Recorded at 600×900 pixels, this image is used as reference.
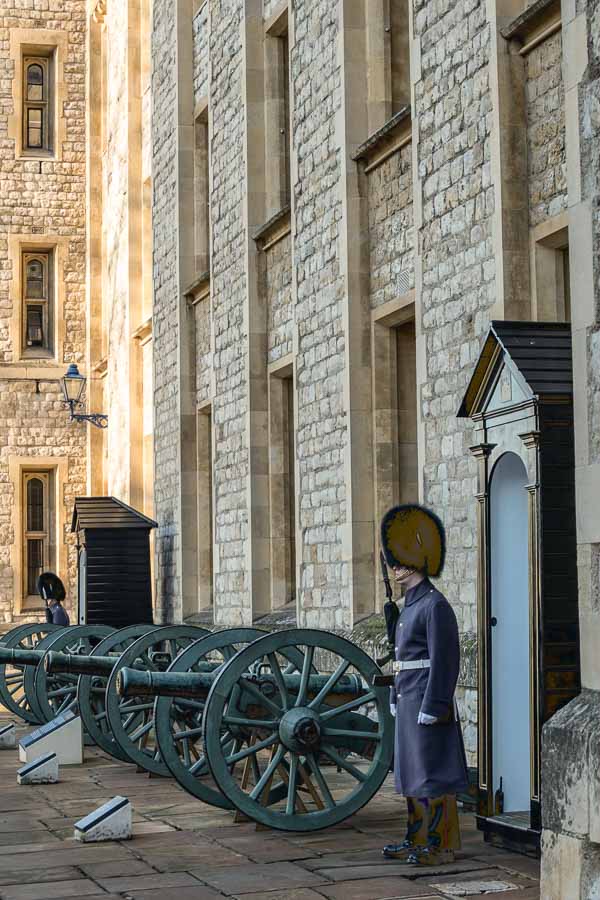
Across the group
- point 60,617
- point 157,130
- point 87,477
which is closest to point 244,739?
point 60,617

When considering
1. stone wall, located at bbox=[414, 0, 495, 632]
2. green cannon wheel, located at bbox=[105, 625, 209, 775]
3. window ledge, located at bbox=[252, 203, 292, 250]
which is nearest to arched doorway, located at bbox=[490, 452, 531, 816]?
stone wall, located at bbox=[414, 0, 495, 632]

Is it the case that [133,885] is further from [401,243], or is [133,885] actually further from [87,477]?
[87,477]

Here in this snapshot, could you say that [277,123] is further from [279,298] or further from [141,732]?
[141,732]

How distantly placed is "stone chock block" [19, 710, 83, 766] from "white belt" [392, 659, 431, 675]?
15.9 feet

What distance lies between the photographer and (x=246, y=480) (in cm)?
1480

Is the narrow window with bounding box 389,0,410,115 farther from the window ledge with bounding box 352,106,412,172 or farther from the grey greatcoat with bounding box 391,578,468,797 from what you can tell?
the grey greatcoat with bounding box 391,578,468,797

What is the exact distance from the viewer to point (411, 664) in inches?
276

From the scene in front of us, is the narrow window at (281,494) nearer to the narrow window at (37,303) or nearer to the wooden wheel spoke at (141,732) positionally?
the wooden wheel spoke at (141,732)

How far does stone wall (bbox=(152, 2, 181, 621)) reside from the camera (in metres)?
18.1

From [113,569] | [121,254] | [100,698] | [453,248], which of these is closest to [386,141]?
[453,248]

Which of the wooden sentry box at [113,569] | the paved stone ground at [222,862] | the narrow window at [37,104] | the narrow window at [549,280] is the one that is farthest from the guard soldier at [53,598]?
the narrow window at [549,280]

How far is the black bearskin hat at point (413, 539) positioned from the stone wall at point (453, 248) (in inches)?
89.8

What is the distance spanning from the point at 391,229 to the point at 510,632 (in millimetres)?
4816

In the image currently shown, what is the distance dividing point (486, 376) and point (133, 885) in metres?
2.78
